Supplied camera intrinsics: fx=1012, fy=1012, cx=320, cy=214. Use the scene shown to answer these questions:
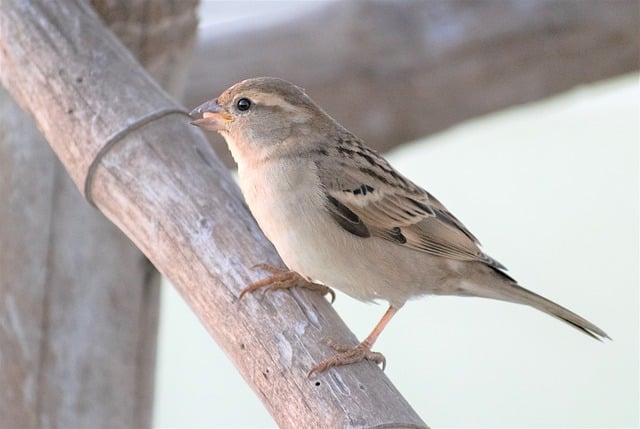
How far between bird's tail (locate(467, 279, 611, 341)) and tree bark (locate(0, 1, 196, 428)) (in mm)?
934

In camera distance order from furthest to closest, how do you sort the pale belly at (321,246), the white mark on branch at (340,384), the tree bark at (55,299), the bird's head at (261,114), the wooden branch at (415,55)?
the wooden branch at (415,55), the tree bark at (55,299), the bird's head at (261,114), the pale belly at (321,246), the white mark on branch at (340,384)

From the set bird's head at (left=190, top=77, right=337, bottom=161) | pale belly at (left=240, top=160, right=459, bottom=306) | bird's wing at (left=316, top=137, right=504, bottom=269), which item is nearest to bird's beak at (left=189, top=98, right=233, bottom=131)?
bird's head at (left=190, top=77, right=337, bottom=161)

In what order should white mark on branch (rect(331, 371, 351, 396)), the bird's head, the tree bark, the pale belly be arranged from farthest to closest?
the tree bark, the bird's head, the pale belly, white mark on branch (rect(331, 371, 351, 396))

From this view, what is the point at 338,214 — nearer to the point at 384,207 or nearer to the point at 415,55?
the point at 384,207

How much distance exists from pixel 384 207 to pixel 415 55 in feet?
5.05

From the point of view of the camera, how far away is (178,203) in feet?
6.98

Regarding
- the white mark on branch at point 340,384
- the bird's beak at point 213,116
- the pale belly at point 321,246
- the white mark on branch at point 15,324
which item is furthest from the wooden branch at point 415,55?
the white mark on branch at point 340,384

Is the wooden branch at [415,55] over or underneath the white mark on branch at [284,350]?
over

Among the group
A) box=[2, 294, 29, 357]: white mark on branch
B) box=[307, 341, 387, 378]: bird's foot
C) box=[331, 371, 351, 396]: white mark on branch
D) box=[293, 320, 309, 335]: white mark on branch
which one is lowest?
box=[331, 371, 351, 396]: white mark on branch

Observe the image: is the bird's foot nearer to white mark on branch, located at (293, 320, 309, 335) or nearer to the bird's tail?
white mark on branch, located at (293, 320, 309, 335)

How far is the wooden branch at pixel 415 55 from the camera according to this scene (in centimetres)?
360

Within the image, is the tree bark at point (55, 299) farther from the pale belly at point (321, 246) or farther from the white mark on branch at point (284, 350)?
the white mark on branch at point (284, 350)

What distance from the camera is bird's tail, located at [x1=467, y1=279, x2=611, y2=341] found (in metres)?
2.22

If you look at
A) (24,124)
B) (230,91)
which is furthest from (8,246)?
(230,91)
